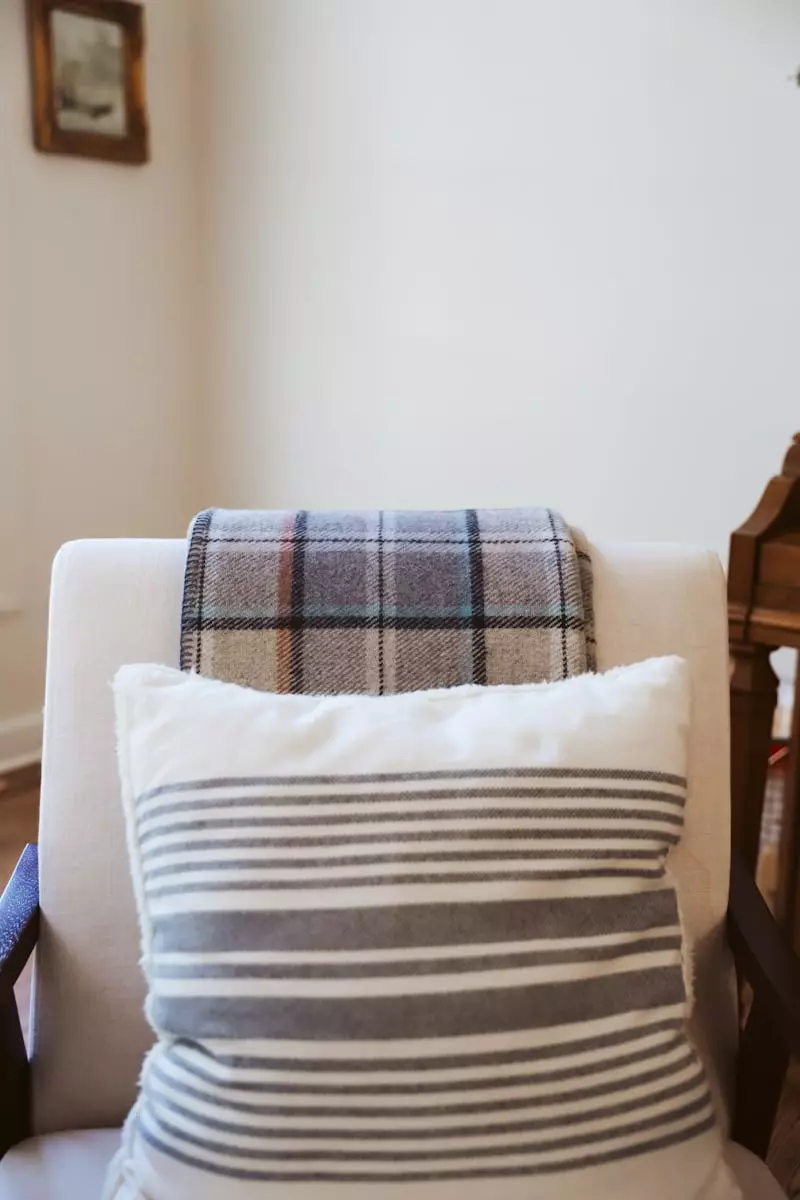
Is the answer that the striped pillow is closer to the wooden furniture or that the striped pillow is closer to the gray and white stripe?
the gray and white stripe

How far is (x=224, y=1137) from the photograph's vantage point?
687 millimetres

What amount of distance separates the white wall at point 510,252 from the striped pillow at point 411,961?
1.26 meters

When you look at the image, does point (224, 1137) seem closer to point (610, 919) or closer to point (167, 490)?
point (610, 919)

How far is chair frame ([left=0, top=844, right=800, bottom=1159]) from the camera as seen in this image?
84 cm

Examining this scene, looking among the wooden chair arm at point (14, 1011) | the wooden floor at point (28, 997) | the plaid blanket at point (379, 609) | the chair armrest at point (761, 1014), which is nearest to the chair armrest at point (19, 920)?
the wooden chair arm at point (14, 1011)

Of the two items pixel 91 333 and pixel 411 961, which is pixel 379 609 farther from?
pixel 91 333

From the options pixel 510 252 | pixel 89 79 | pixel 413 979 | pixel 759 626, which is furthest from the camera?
pixel 89 79

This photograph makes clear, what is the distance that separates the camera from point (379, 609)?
95cm

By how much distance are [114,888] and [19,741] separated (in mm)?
1590

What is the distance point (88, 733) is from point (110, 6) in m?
1.92

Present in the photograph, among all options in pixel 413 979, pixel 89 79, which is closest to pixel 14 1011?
pixel 413 979

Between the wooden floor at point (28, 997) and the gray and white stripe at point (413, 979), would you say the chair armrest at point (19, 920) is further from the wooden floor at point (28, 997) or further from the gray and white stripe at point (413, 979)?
the wooden floor at point (28, 997)

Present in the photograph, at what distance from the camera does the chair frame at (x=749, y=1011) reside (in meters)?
0.84

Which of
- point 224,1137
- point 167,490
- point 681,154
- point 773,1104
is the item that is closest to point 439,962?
point 224,1137
